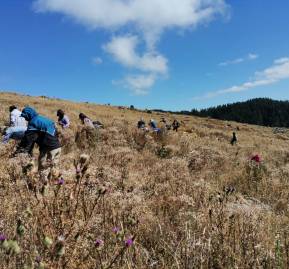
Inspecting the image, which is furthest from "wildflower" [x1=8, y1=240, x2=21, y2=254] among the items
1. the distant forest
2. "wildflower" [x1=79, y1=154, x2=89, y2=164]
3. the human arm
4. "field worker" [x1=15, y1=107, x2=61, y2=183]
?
the distant forest

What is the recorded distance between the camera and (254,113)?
182000mm

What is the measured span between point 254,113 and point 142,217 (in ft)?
599

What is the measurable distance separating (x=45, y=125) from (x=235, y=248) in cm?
613

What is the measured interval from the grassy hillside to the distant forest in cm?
16840

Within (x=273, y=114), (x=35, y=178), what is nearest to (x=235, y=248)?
(x=35, y=178)

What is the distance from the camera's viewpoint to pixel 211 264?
3441 mm

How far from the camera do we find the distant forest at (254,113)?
176500mm

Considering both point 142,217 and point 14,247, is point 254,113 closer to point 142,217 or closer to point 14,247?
point 142,217

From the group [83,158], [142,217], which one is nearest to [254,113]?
[142,217]

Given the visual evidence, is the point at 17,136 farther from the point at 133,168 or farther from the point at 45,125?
the point at 133,168

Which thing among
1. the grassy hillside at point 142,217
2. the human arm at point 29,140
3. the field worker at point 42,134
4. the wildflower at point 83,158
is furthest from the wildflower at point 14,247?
the field worker at point 42,134

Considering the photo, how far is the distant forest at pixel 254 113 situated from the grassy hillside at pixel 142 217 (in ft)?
552

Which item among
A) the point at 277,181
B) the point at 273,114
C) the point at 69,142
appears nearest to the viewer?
the point at 277,181

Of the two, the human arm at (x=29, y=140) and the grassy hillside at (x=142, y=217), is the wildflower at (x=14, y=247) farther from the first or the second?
the human arm at (x=29, y=140)
